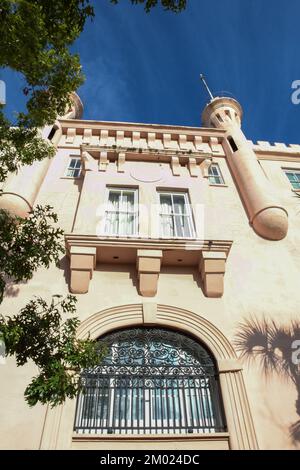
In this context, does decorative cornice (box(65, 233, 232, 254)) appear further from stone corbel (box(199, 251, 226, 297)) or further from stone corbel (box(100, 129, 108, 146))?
stone corbel (box(100, 129, 108, 146))

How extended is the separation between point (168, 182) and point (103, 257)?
394 cm

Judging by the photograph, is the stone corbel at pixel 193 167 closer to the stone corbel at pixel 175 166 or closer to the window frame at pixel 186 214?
the stone corbel at pixel 175 166

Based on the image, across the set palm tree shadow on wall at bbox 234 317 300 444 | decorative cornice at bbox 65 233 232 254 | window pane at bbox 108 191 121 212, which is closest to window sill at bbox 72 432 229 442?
palm tree shadow on wall at bbox 234 317 300 444

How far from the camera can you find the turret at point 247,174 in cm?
1025

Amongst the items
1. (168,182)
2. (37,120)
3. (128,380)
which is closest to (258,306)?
(128,380)

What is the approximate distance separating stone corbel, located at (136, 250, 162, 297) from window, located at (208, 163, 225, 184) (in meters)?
4.87

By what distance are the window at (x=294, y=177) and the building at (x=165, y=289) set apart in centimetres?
8

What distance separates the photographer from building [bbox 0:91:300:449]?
664cm

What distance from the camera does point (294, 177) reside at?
13461 mm

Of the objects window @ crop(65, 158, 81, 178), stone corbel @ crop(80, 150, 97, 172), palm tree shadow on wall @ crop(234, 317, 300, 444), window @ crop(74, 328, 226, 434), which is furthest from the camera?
window @ crop(65, 158, 81, 178)

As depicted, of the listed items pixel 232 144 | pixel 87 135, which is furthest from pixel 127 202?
pixel 232 144

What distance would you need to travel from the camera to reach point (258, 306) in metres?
8.60
